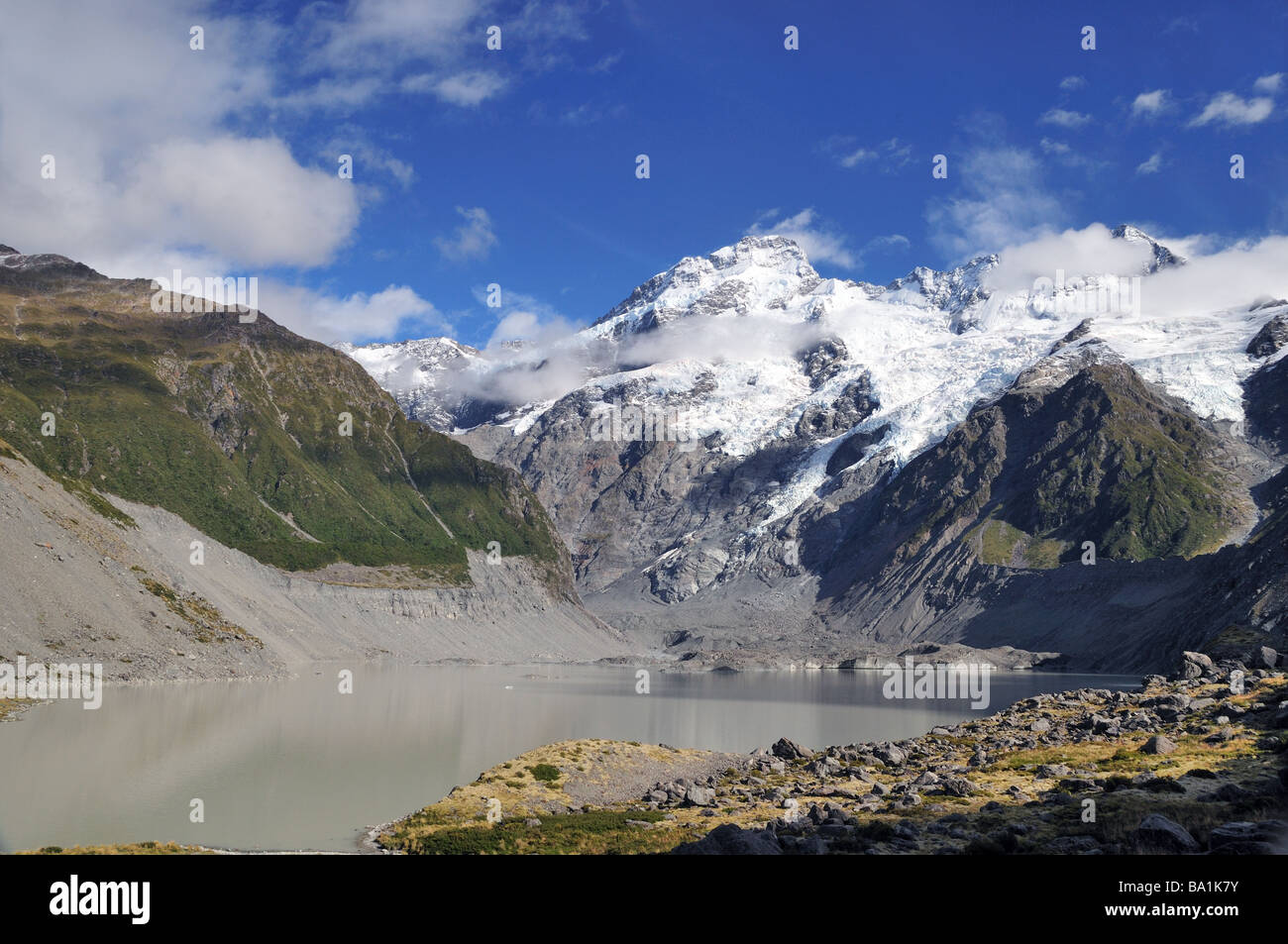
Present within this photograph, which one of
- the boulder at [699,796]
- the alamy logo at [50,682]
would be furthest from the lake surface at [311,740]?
the boulder at [699,796]

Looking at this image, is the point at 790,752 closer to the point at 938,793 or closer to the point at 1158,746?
the point at 938,793

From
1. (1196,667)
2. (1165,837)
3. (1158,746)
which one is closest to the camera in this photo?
(1165,837)

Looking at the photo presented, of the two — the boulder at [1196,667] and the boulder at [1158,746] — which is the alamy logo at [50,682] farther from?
the boulder at [1196,667]

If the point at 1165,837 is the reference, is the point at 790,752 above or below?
below

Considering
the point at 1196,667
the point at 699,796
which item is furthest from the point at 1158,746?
the point at 1196,667
